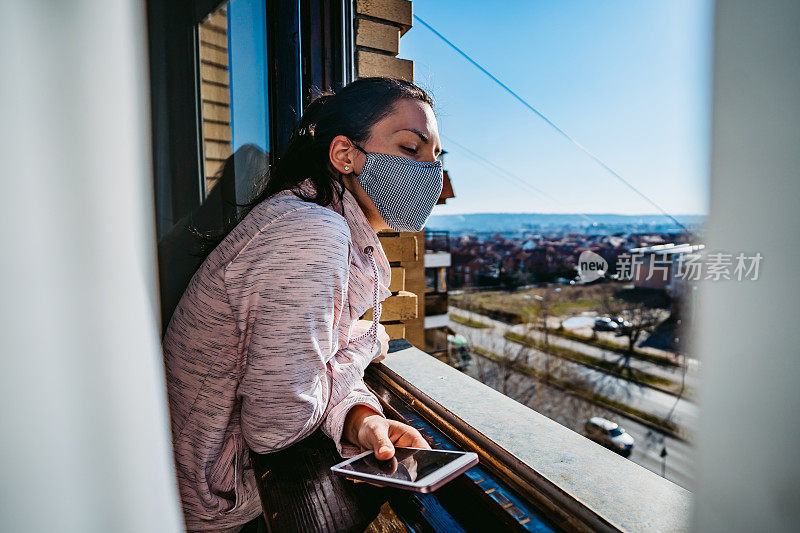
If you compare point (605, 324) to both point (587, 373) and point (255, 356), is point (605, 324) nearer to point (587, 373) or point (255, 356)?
point (587, 373)

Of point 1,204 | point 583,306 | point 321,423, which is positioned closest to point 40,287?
point 1,204

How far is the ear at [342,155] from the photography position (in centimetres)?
118

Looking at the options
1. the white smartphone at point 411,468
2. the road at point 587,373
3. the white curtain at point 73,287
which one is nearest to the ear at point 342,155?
the white smartphone at point 411,468

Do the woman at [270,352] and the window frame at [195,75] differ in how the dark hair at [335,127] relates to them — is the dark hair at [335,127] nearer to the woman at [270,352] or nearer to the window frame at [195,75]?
the woman at [270,352]

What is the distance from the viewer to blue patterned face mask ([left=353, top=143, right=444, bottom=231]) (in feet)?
3.80

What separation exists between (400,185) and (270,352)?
0.61 m

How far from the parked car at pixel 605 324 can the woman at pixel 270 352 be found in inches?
Answer: 505

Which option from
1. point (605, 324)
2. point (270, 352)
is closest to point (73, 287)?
point (270, 352)

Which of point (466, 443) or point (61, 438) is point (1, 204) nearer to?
point (61, 438)

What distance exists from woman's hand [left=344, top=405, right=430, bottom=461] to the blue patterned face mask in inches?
21.8

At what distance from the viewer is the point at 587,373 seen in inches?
751

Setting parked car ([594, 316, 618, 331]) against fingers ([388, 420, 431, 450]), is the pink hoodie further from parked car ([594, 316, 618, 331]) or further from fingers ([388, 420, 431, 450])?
parked car ([594, 316, 618, 331])

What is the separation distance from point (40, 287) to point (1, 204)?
0.12 feet

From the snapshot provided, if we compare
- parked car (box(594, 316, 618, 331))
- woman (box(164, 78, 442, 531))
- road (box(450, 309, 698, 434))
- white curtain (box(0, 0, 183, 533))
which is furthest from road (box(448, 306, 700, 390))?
white curtain (box(0, 0, 183, 533))
